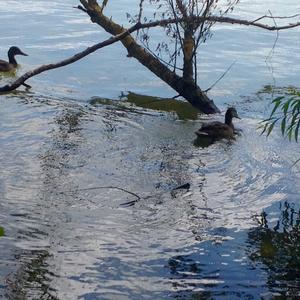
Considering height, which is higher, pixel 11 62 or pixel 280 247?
pixel 11 62

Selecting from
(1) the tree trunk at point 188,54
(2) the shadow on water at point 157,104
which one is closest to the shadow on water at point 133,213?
(2) the shadow on water at point 157,104

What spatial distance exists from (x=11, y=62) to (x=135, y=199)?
26.3 ft

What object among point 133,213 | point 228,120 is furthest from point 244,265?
point 228,120

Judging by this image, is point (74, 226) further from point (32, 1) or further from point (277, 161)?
point (32, 1)

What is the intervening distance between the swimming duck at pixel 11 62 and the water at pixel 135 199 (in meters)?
0.88

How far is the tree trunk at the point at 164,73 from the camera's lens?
12.2m

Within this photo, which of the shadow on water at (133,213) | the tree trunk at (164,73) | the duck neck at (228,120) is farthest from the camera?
the tree trunk at (164,73)

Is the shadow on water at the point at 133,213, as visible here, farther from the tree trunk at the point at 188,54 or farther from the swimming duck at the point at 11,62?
the swimming duck at the point at 11,62

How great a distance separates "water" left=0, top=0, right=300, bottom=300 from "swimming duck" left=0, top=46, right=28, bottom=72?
876mm

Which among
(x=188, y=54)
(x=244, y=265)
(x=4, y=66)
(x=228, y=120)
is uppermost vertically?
(x=188, y=54)

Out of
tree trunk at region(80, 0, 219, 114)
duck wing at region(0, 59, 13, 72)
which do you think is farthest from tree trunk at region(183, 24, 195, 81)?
duck wing at region(0, 59, 13, 72)

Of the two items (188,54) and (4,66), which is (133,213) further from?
(4,66)

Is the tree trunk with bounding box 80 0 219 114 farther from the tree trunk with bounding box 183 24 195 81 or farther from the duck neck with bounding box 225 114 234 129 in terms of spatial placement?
the duck neck with bounding box 225 114 234 129

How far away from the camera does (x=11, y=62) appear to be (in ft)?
48.6
